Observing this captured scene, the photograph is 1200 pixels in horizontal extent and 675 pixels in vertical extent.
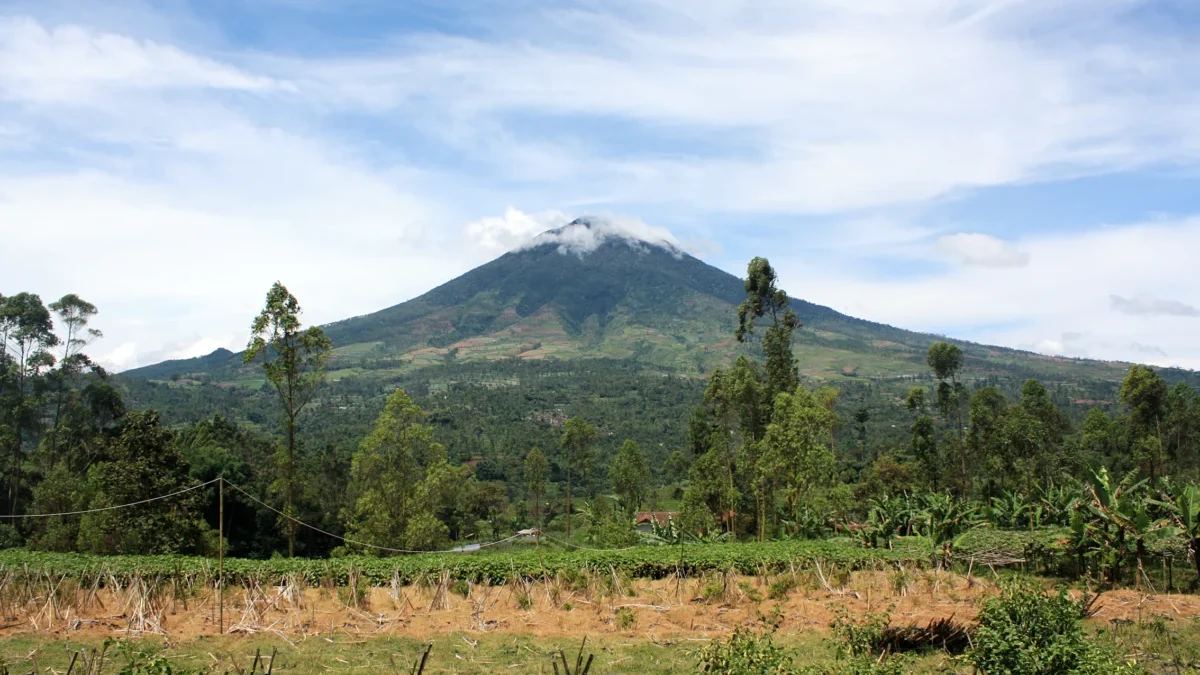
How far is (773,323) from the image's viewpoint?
24.3 m

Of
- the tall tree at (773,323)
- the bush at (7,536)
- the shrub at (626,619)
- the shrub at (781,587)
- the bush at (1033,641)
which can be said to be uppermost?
the tall tree at (773,323)

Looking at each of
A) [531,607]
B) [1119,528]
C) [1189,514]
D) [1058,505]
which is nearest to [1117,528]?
[1119,528]

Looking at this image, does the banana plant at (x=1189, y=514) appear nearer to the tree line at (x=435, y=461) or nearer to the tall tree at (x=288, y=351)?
the tree line at (x=435, y=461)

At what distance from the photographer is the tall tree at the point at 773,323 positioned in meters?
23.2

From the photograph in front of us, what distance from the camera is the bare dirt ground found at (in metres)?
11.8

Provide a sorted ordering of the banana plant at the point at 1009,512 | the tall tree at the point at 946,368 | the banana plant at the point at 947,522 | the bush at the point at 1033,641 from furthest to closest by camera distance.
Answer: the tall tree at the point at 946,368 < the banana plant at the point at 1009,512 < the banana plant at the point at 947,522 < the bush at the point at 1033,641

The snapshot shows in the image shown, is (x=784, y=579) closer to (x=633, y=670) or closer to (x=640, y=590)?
(x=640, y=590)

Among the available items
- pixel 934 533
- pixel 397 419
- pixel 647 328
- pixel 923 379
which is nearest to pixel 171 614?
pixel 397 419

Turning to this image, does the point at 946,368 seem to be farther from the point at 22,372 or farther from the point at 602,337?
the point at 602,337

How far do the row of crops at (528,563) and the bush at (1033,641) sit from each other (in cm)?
723

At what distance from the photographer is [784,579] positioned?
1354 centimetres

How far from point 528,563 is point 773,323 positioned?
524 inches

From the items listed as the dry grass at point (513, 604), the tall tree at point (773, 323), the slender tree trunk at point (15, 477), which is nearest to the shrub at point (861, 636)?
the dry grass at point (513, 604)

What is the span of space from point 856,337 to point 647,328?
49597mm
